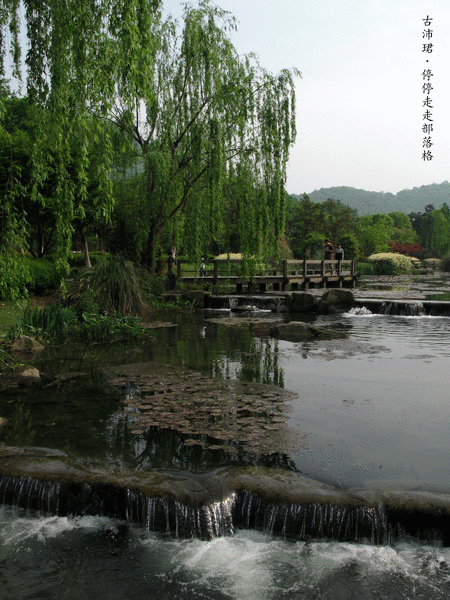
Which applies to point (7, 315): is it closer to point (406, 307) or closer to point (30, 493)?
point (30, 493)

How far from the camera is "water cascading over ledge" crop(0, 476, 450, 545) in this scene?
4113mm

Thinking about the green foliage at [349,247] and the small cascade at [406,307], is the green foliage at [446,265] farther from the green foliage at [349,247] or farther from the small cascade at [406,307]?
the small cascade at [406,307]

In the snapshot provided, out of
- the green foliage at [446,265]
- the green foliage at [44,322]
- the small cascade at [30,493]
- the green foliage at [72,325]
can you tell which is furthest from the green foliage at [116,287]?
the green foliage at [446,265]

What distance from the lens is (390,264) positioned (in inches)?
1770

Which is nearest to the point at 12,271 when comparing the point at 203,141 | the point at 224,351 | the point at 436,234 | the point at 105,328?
the point at 224,351

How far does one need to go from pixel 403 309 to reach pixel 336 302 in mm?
2278

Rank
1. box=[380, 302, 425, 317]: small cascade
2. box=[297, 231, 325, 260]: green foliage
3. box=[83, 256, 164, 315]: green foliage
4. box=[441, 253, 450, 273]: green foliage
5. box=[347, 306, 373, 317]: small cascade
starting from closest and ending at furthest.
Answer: box=[83, 256, 164, 315]: green foliage → box=[380, 302, 425, 317]: small cascade → box=[347, 306, 373, 317]: small cascade → box=[297, 231, 325, 260]: green foliage → box=[441, 253, 450, 273]: green foliage

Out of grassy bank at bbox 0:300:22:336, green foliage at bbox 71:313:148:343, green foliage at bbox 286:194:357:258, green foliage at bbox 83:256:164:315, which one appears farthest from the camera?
green foliage at bbox 286:194:357:258

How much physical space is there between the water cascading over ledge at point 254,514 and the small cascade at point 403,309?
14394mm

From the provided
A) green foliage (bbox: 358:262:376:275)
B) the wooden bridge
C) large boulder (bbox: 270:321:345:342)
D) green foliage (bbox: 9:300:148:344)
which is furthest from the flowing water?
green foliage (bbox: 358:262:376:275)

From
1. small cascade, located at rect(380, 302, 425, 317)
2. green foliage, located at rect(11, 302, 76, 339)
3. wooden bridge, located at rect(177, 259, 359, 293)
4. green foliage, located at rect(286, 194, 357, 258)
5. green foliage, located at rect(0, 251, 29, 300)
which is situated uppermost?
green foliage, located at rect(286, 194, 357, 258)

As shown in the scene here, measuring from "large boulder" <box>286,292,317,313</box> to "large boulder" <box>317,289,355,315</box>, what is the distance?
0.27m

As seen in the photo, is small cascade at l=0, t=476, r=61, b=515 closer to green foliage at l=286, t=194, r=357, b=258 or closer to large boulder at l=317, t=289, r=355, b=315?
large boulder at l=317, t=289, r=355, b=315

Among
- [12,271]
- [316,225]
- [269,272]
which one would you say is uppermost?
[316,225]
